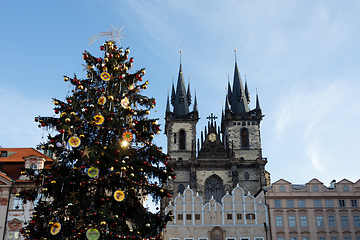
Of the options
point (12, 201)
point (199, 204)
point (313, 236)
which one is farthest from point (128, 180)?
point (313, 236)

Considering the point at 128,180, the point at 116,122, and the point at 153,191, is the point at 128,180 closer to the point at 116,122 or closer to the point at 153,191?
the point at 153,191

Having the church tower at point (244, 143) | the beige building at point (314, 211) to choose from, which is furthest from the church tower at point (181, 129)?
the beige building at point (314, 211)

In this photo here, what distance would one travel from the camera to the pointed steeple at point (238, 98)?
55.2m

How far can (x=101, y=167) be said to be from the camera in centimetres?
1294

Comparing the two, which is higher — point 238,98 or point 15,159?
point 238,98

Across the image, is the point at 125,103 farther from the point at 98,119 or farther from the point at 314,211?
the point at 314,211

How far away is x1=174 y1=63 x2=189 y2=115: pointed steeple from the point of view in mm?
55719

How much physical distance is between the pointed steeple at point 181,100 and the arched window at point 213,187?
1127cm

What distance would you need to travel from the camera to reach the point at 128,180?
12.7 meters

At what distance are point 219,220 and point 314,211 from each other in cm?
752

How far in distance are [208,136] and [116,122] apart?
40.3 metres

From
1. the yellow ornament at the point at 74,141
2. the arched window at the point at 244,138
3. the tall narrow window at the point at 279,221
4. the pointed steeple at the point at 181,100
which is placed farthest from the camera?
the pointed steeple at the point at 181,100

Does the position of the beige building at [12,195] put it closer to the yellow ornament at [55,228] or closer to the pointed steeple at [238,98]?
the yellow ornament at [55,228]

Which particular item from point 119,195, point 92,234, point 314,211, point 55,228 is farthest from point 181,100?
point 92,234
